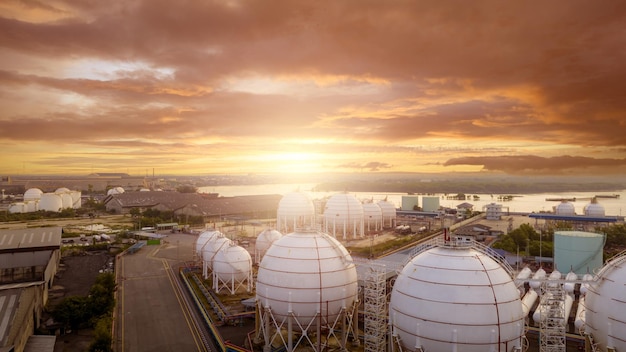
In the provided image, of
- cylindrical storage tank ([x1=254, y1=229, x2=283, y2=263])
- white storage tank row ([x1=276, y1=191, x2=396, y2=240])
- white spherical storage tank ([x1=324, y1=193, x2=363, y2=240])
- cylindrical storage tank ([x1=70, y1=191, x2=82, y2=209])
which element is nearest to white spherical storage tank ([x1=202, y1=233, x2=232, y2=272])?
cylindrical storage tank ([x1=254, y1=229, x2=283, y2=263])

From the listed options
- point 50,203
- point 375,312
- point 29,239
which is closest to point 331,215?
point 29,239

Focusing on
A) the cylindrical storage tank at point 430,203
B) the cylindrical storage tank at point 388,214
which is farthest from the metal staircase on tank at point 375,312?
the cylindrical storage tank at point 430,203

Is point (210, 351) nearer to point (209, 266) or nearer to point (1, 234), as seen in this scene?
point (209, 266)

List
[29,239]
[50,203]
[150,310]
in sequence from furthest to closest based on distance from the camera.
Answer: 1. [50,203]
2. [29,239]
3. [150,310]

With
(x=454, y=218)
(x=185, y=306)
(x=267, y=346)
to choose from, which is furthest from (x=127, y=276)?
(x=454, y=218)

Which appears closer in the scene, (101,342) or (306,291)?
(306,291)

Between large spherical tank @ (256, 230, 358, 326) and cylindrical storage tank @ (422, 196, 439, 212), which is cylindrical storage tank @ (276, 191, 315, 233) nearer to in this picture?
large spherical tank @ (256, 230, 358, 326)

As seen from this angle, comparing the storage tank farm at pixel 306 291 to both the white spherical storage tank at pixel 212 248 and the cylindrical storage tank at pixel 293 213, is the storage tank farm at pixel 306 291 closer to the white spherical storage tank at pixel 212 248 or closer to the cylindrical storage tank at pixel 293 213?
the white spherical storage tank at pixel 212 248

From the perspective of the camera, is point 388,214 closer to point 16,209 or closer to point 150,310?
point 150,310

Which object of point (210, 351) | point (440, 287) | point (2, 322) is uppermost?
point (440, 287)
